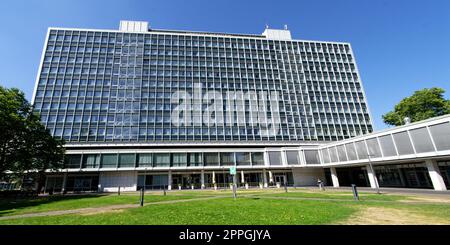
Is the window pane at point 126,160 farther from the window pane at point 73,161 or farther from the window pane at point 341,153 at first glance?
the window pane at point 341,153

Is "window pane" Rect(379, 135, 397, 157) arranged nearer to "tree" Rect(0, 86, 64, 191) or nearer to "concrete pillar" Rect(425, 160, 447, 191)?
"concrete pillar" Rect(425, 160, 447, 191)

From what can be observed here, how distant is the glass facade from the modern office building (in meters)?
0.28

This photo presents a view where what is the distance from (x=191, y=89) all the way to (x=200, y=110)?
22.8ft

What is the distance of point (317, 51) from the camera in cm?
6856

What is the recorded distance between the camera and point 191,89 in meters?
57.4

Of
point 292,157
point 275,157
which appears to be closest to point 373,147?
point 292,157

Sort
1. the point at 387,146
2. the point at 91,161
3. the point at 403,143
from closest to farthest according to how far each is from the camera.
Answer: the point at 403,143 < the point at 387,146 < the point at 91,161

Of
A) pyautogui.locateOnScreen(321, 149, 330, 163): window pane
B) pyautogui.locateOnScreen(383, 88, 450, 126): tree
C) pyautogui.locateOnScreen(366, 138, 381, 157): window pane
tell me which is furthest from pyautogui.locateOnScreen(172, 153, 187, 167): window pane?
pyautogui.locateOnScreen(383, 88, 450, 126): tree

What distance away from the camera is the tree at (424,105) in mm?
44250

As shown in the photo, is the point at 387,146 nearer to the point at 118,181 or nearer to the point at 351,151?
the point at 351,151

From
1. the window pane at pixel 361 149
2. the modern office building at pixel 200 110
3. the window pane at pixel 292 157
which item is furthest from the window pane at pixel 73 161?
the window pane at pixel 361 149

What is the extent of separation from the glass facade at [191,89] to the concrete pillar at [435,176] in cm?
2935

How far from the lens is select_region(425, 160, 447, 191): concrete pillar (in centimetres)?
2573
